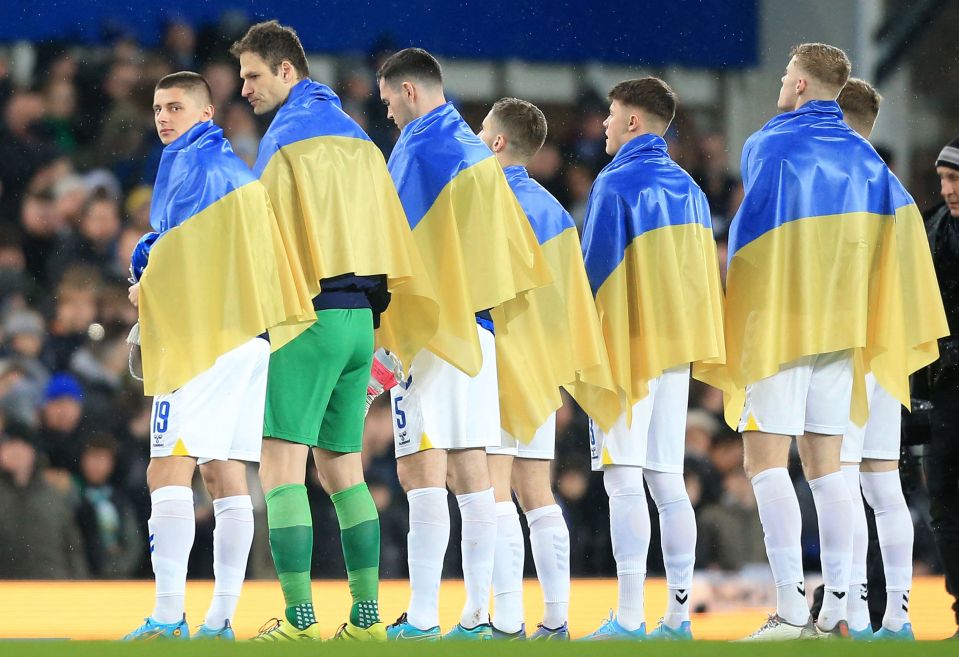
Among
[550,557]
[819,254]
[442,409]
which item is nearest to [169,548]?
[442,409]

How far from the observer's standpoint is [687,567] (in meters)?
4.04

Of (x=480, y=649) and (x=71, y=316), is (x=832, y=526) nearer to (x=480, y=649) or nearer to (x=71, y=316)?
(x=480, y=649)

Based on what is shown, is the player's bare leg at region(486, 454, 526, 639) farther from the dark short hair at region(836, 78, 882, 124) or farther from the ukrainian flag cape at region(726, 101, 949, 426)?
the dark short hair at region(836, 78, 882, 124)

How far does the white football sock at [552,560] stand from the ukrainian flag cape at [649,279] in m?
0.38

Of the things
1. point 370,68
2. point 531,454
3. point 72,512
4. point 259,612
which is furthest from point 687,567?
point 370,68

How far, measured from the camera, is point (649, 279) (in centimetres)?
418

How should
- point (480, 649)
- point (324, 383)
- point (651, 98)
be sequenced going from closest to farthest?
1. point (480, 649)
2. point (324, 383)
3. point (651, 98)

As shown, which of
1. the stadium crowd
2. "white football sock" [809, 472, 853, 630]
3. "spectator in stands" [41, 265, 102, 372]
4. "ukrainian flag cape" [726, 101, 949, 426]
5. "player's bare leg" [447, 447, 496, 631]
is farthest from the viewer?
"spectator in stands" [41, 265, 102, 372]

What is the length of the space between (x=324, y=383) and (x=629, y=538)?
3.62 feet

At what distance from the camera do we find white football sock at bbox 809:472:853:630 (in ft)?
12.7

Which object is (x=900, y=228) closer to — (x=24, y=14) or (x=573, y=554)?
(x=573, y=554)

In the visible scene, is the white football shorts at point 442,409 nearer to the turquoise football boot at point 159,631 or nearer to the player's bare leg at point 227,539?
the player's bare leg at point 227,539

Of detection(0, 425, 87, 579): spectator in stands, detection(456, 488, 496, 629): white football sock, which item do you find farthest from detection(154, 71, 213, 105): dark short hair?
detection(0, 425, 87, 579): spectator in stands

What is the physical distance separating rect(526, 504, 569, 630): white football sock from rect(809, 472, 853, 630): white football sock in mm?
746
